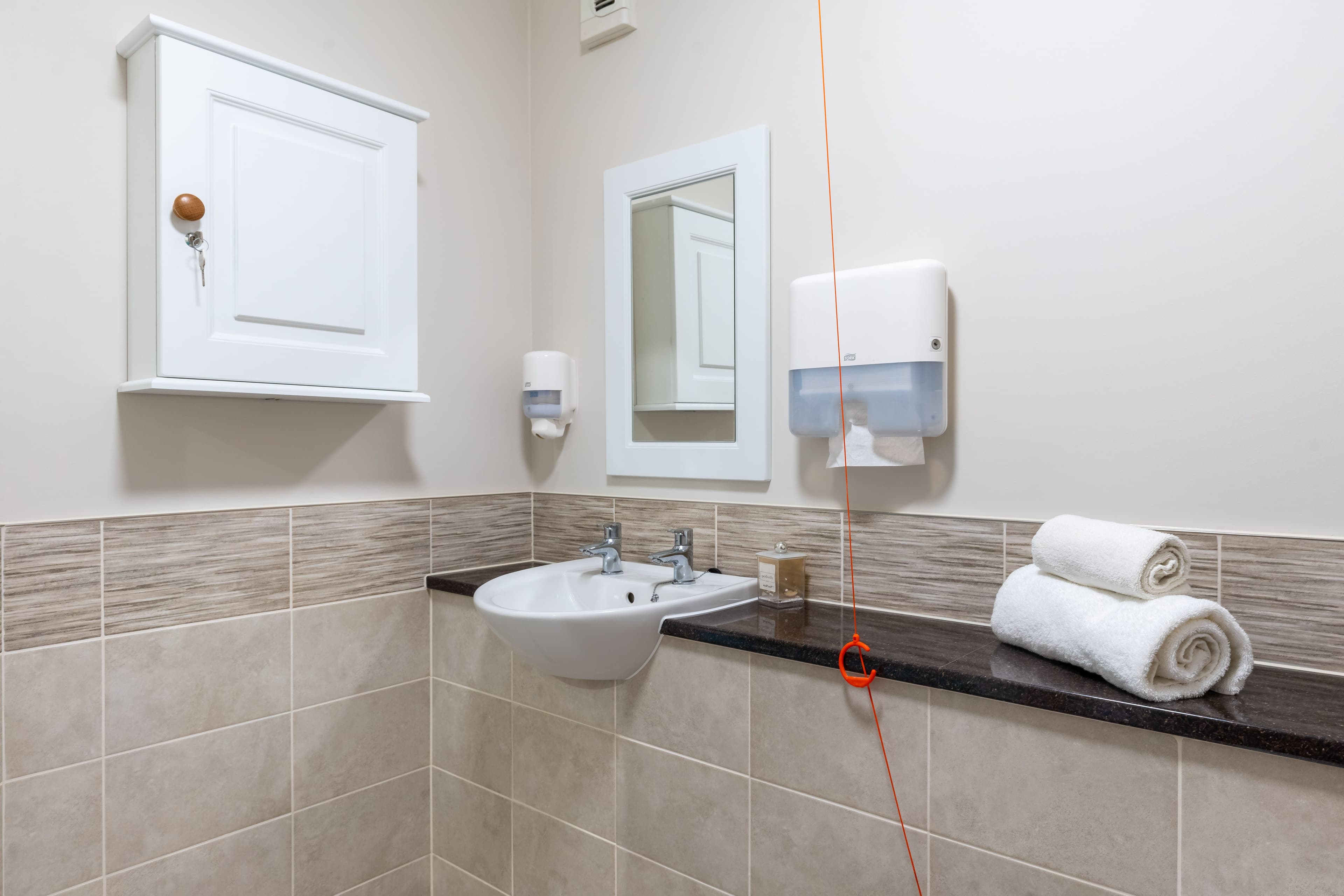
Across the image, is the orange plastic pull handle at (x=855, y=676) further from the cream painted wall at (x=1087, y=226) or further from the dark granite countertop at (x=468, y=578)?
the dark granite countertop at (x=468, y=578)

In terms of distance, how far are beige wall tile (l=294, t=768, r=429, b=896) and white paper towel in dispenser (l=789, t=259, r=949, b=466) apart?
1240mm

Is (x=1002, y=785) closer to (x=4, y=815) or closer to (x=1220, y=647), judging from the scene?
(x=1220, y=647)

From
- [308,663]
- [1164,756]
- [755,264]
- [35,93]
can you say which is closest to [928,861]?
[1164,756]

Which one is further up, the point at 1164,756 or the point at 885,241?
the point at 885,241

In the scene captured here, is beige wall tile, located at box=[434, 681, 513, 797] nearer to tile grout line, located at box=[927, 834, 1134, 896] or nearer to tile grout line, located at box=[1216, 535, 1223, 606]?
tile grout line, located at box=[927, 834, 1134, 896]

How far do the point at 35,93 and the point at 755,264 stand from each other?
1.29 metres

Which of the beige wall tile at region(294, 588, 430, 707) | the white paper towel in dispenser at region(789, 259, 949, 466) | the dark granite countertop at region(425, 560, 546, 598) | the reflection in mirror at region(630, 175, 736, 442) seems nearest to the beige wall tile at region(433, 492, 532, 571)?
the dark granite countertop at region(425, 560, 546, 598)

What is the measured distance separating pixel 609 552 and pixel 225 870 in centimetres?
96

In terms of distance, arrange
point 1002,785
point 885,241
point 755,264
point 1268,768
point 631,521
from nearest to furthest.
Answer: point 1268,768, point 1002,785, point 885,241, point 755,264, point 631,521

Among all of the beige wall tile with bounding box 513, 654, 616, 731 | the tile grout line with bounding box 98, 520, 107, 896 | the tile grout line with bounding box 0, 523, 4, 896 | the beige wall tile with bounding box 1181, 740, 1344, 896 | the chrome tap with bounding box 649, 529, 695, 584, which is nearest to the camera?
the beige wall tile with bounding box 1181, 740, 1344, 896

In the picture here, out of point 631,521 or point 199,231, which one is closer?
point 199,231

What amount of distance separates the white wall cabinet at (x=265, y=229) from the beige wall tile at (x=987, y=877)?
127cm

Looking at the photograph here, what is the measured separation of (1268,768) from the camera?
0.85 meters

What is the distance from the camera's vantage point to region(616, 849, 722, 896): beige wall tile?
4.50 feet
